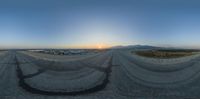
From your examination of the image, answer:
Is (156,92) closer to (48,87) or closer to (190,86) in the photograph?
(190,86)

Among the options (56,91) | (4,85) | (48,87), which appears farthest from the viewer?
(4,85)

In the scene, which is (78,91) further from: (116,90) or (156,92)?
(156,92)

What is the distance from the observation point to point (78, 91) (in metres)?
17.6

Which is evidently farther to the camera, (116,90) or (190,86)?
(190,86)

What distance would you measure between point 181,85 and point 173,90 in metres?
2.35

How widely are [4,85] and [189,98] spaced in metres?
11.1

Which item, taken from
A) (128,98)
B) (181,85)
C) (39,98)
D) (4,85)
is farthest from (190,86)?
(4,85)

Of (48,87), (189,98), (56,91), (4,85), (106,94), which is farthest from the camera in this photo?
(4,85)

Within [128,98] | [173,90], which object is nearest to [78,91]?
[128,98]

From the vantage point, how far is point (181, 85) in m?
19.9

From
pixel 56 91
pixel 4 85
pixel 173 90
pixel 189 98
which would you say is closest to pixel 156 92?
pixel 173 90

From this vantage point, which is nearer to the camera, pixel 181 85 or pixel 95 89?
pixel 95 89

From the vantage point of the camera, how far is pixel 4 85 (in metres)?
20.8

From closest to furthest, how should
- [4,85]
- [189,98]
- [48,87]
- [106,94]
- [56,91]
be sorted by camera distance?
[189,98] < [106,94] < [56,91] < [48,87] < [4,85]
